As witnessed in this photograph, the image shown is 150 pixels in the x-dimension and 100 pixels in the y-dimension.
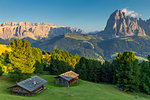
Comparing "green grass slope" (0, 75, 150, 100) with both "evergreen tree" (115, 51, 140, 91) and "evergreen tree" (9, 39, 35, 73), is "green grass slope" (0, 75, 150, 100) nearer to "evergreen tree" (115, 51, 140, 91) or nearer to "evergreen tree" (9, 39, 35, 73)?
"evergreen tree" (115, 51, 140, 91)

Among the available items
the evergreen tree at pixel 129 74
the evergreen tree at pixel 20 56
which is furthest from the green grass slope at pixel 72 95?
the evergreen tree at pixel 20 56

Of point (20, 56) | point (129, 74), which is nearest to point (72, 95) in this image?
point (20, 56)

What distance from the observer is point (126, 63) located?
44.2 metres

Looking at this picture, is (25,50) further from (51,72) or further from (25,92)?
(51,72)

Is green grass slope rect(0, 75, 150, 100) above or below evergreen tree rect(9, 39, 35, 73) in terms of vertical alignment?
below

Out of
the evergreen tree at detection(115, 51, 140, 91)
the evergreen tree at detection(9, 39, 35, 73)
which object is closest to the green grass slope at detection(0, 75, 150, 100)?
the evergreen tree at detection(115, 51, 140, 91)

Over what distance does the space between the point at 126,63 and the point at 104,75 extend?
24.5 m

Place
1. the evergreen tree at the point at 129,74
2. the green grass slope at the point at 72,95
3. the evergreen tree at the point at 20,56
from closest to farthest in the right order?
the green grass slope at the point at 72,95, the evergreen tree at the point at 20,56, the evergreen tree at the point at 129,74

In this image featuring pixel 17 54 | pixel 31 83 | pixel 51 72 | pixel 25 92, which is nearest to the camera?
pixel 25 92

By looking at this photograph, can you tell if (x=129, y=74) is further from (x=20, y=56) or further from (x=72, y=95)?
(x=20, y=56)

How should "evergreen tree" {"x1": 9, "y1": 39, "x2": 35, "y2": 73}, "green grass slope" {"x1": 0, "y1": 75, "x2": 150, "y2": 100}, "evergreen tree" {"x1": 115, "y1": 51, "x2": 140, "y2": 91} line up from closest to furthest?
"green grass slope" {"x1": 0, "y1": 75, "x2": 150, "y2": 100} → "evergreen tree" {"x1": 9, "y1": 39, "x2": 35, "y2": 73} → "evergreen tree" {"x1": 115, "y1": 51, "x2": 140, "y2": 91}

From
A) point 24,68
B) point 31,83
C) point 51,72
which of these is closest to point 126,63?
point 31,83

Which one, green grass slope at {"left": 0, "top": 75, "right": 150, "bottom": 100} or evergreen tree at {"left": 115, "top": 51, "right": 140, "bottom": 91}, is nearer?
green grass slope at {"left": 0, "top": 75, "right": 150, "bottom": 100}

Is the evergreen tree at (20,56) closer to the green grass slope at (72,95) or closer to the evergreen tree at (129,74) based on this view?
the green grass slope at (72,95)
